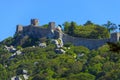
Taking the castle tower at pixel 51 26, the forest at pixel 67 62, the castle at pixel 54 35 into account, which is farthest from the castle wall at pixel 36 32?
the forest at pixel 67 62

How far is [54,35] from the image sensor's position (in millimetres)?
98188

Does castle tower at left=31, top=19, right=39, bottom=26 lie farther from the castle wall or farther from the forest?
the forest

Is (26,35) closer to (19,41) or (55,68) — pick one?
(19,41)

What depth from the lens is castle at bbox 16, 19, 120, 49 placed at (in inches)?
3700

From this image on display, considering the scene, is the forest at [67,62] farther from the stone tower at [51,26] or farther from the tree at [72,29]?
the stone tower at [51,26]

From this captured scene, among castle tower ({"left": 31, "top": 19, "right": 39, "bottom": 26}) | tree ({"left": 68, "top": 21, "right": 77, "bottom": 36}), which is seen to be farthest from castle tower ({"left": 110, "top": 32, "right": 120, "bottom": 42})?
castle tower ({"left": 31, "top": 19, "right": 39, "bottom": 26})

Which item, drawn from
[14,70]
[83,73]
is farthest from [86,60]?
[14,70]

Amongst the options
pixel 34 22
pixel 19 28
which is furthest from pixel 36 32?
pixel 34 22

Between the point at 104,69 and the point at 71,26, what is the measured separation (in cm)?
1995

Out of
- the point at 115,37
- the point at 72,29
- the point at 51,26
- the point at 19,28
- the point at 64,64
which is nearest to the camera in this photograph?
the point at 115,37

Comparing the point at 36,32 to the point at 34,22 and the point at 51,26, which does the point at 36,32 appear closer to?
the point at 51,26

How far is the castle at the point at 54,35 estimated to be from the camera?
3700 inches

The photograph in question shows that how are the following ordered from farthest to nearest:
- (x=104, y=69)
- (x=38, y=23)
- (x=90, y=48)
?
1. (x=38, y=23)
2. (x=90, y=48)
3. (x=104, y=69)

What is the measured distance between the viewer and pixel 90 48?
95.4 meters
